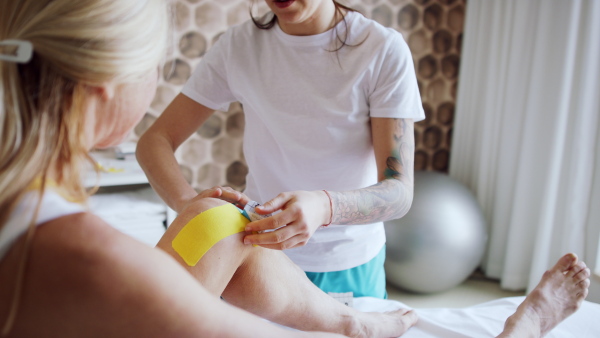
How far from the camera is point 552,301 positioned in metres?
1.23

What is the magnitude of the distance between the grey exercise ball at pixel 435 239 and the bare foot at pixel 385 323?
993 mm

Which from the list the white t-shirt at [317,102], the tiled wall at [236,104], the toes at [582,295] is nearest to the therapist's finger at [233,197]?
the white t-shirt at [317,102]

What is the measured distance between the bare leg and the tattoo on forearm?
0.18 meters

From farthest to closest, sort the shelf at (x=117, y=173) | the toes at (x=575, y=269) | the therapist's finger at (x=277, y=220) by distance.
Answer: the shelf at (x=117, y=173) → the toes at (x=575, y=269) → the therapist's finger at (x=277, y=220)

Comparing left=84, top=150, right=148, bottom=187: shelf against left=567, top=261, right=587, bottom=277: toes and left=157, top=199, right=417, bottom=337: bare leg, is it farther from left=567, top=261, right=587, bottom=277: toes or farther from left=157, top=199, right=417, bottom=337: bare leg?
left=567, top=261, right=587, bottom=277: toes

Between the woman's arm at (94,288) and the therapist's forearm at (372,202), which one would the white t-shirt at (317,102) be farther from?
the woman's arm at (94,288)

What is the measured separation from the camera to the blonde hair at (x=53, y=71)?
563mm

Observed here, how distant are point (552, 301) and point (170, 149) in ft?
3.49

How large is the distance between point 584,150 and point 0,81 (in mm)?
2107

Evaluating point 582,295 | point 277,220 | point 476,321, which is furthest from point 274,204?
point 582,295

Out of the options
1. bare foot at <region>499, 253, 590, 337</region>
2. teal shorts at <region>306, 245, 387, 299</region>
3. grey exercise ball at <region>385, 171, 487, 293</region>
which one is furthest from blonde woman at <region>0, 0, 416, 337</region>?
grey exercise ball at <region>385, 171, 487, 293</region>

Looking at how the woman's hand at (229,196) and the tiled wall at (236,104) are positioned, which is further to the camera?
the tiled wall at (236,104)

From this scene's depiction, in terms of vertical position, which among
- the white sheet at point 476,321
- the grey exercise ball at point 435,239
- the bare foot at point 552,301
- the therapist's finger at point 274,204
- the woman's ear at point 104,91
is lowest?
the grey exercise ball at point 435,239

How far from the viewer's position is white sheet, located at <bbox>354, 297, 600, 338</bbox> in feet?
4.01
